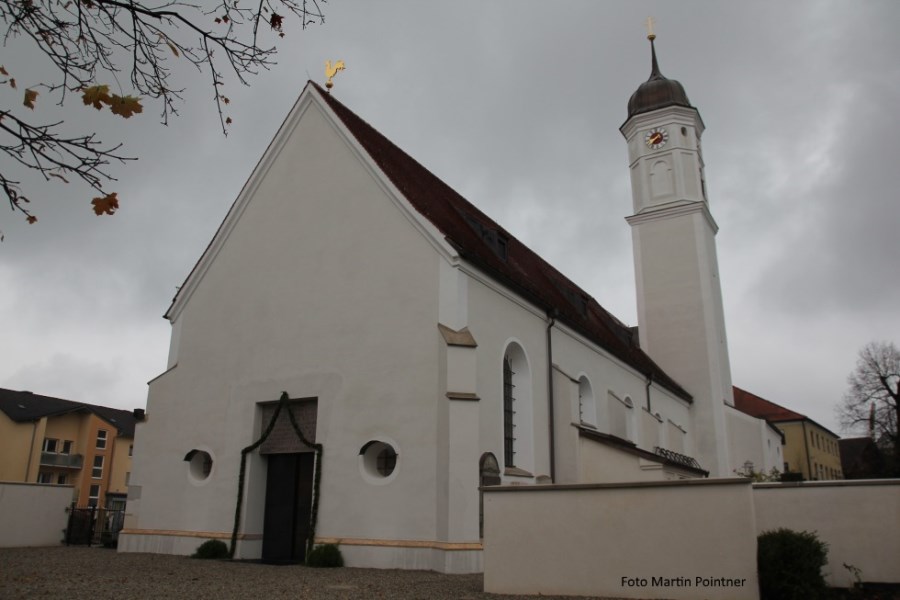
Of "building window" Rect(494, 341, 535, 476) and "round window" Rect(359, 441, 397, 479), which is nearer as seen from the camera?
"round window" Rect(359, 441, 397, 479)

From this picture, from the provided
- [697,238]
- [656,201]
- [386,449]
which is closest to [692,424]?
[697,238]

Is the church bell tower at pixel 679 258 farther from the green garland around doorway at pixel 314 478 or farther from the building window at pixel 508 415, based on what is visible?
the green garland around doorway at pixel 314 478

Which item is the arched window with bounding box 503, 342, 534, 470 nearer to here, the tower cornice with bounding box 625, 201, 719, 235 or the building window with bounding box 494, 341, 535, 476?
the building window with bounding box 494, 341, 535, 476

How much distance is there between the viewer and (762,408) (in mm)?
61719

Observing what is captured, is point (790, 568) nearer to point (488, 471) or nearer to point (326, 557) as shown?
point (488, 471)

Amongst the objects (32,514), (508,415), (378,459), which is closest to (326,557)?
(378,459)

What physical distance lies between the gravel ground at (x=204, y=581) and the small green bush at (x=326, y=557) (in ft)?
0.98

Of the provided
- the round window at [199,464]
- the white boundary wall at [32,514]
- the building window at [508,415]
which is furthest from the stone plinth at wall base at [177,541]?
the building window at [508,415]

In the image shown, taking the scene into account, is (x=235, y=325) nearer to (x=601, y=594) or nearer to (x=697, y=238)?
(x=601, y=594)

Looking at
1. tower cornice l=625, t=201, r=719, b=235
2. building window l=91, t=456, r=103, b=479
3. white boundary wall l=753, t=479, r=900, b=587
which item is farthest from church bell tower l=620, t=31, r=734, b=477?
building window l=91, t=456, r=103, b=479

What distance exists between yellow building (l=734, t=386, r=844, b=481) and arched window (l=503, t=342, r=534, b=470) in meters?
46.7

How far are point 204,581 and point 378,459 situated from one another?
463cm

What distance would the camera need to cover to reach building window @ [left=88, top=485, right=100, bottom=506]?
176 ft

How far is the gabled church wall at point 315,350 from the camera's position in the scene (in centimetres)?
1435
